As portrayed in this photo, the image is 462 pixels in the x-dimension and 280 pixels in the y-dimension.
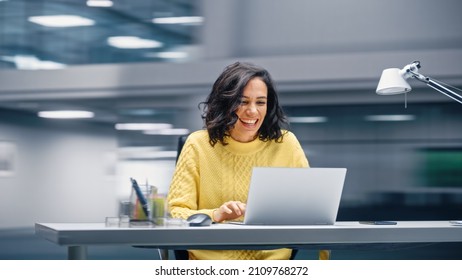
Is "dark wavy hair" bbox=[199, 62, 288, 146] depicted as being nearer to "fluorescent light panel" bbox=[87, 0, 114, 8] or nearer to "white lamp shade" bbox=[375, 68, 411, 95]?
"white lamp shade" bbox=[375, 68, 411, 95]

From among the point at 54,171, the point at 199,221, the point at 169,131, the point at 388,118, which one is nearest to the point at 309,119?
the point at 388,118

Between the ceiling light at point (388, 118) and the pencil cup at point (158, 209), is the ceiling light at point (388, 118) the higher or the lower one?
the higher one

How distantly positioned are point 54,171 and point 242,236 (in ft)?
10.2

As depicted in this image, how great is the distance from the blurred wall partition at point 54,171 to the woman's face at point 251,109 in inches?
90.2

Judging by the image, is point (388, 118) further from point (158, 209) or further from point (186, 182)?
point (158, 209)

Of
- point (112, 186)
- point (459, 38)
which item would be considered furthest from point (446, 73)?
point (112, 186)

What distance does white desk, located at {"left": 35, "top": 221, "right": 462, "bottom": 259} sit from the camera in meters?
1.42

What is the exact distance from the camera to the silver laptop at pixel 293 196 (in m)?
1.58

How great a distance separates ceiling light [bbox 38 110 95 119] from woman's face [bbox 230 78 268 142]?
2472 mm

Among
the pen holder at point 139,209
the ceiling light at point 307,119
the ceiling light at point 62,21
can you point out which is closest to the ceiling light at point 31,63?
the ceiling light at point 62,21

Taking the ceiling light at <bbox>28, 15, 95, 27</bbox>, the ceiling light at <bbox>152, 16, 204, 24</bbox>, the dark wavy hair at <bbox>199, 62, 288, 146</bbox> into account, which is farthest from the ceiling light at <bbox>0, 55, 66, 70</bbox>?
the dark wavy hair at <bbox>199, 62, 288, 146</bbox>

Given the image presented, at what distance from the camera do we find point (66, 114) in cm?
431

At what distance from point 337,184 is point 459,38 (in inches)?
96.1

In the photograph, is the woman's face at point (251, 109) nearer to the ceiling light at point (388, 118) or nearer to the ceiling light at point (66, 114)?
the ceiling light at point (388, 118)
